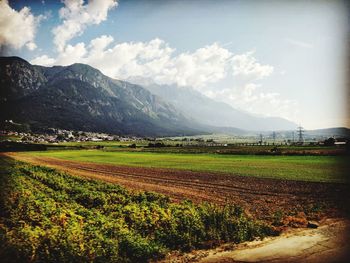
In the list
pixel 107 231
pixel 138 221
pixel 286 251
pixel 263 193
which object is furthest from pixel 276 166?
pixel 107 231

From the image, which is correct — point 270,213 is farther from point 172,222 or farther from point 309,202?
point 172,222

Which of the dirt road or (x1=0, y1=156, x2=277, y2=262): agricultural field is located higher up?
(x1=0, y1=156, x2=277, y2=262): agricultural field

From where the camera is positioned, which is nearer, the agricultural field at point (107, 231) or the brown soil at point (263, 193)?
the agricultural field at point (107, 231)

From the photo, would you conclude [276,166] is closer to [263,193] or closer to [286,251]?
[263,193]

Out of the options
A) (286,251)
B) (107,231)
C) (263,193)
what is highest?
(107,231)

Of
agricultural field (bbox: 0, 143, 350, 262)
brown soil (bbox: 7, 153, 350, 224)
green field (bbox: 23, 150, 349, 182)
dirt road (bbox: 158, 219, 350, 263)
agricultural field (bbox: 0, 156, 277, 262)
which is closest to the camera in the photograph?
agricultural field (bbox: 0, 156, 277, 262)

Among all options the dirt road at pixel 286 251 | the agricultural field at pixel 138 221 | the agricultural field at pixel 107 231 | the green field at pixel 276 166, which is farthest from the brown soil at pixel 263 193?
the agricultural field at pixel 107 231

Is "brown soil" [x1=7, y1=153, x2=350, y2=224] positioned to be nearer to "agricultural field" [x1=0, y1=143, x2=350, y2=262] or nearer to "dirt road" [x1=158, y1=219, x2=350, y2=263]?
"agricultural field" [x1=0, y1=143, x2=350, y2=262]

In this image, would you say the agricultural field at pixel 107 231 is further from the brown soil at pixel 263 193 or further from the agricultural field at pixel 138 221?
the brown soil at pixel 263 193

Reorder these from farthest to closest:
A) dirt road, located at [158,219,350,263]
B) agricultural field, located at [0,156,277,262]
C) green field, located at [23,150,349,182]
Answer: green field, located at [23,150,349,182] < dirt road, located at [158,219,350,263] < agricultural field, located at [0,156,277,262]

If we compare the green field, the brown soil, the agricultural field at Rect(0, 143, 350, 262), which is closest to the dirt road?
the agricultural field at Rect(0, 143, 350, 262)

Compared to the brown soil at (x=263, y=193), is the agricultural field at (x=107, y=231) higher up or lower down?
higher up

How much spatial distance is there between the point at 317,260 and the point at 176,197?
15268 mm

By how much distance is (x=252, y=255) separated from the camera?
12797 millimetres
